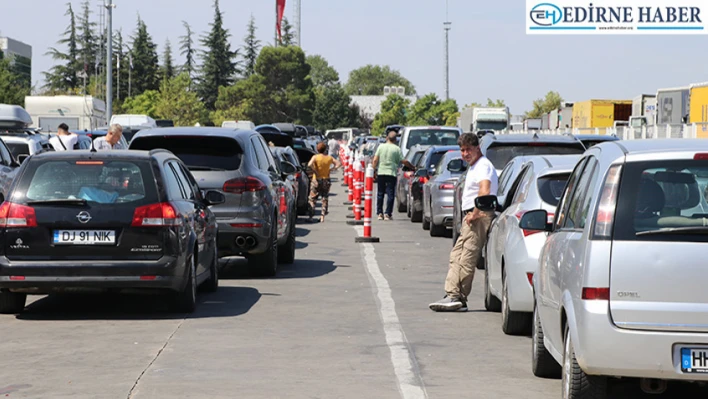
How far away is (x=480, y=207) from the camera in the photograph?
11.6m

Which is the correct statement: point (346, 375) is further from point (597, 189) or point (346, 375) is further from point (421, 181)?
point (421, 181)

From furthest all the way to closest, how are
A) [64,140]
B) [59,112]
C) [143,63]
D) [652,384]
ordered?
[143,63]
[59,112]
[64,140]
[652,384]

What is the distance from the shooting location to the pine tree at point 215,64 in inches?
6161

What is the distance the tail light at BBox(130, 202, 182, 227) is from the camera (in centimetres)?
1155

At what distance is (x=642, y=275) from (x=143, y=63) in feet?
482

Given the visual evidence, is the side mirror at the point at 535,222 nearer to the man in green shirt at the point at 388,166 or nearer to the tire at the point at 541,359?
the tire at the point at 541,359

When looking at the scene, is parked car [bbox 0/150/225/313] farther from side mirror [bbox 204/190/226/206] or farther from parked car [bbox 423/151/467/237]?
parked car [bbox 423/151/467/237]

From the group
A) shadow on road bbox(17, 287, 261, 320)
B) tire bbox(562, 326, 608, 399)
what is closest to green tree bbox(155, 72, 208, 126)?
shadow on road bbox(17, 287, 261, 320)

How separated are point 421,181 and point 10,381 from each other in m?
18.0

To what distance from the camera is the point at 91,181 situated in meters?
11.7

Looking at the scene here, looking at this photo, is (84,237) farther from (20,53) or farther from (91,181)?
(20,53)

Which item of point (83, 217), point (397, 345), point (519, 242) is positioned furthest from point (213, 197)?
point (519, 242)

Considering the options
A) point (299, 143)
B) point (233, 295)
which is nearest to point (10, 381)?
point (233, 295)

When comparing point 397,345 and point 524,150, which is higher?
point 524,150
